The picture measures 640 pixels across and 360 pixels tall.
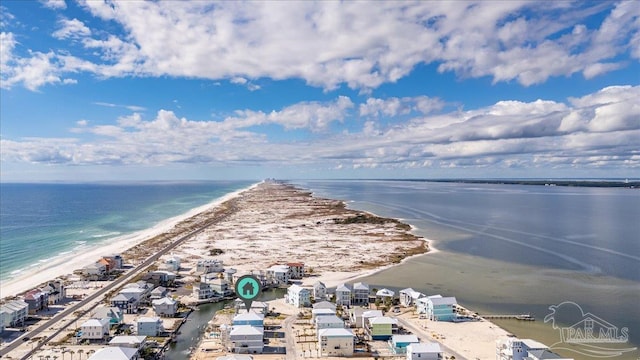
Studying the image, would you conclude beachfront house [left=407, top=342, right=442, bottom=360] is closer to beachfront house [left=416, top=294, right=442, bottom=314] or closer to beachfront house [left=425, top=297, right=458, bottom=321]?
beachfront house [left=425, top=297, right=458, bottom=321]

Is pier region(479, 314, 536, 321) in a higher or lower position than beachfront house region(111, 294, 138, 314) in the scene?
lower

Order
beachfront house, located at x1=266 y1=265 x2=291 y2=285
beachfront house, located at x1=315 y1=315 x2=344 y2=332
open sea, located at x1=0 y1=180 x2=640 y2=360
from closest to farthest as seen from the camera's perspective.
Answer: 1. beachfront house, located at x1=315 y1=315 x2=344 y2=332
2. open sea, located at x1=0 y1=180 x2=640 y2=360
3. beachfront house, located at x1=266 y1=265 x2=291 y2=285

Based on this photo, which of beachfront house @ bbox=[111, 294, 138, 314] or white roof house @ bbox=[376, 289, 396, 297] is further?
white roof house @ bbox=[376, 289, 396, 297]

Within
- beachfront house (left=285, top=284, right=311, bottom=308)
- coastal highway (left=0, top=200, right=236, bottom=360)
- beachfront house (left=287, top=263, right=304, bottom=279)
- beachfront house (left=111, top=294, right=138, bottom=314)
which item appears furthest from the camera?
beachfront house (left=287, top=263, right=304, bottom=279)

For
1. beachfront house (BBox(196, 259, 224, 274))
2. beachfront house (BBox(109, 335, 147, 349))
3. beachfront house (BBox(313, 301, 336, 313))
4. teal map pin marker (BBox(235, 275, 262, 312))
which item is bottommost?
beachfront house (BBox(109, 335, 147, 349))

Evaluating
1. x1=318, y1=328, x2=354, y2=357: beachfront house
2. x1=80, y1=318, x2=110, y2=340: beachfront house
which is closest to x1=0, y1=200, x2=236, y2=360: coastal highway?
x1=80, y1=318, x2=110, y2=340: beachfront house

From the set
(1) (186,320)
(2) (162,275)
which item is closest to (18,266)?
(2) (162,275)
